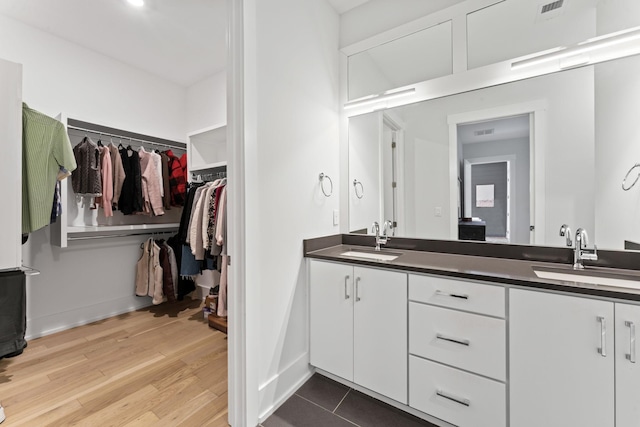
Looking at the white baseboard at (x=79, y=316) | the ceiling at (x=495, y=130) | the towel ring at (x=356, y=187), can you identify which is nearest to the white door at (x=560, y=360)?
the ceiling at (x=495, y=130)

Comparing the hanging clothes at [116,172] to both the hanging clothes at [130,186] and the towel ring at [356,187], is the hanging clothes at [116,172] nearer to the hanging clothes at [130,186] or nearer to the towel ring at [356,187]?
the hanging clothes at [130,186]

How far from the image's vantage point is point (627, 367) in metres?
1.00

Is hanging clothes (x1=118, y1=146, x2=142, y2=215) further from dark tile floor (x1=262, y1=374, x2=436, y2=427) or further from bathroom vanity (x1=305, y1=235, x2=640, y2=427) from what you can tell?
dark tile floor (x1=262, y1=374, x2=436, y2=427)

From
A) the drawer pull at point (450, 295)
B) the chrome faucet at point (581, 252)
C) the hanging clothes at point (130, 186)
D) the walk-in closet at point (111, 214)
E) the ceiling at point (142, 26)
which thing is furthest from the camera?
the hanging clothes at point (130, 186)

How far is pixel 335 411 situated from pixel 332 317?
508 mm

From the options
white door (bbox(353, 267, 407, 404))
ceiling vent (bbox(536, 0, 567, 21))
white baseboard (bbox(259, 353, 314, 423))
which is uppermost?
ceiling vent (bbox(536, 0, 567, 21))

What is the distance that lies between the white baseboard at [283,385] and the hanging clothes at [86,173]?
232 centimetres

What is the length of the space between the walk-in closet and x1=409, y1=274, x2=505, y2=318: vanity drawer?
106cm

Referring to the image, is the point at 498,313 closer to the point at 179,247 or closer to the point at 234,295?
the point at 234,295

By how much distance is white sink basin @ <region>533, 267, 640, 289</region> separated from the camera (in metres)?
1.21

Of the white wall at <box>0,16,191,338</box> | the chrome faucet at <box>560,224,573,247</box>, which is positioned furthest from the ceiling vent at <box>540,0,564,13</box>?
the white wall at <box>0,16,191,338</box>

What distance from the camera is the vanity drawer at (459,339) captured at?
123 centimetres

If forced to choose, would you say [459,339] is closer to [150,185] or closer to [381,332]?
[381,332]

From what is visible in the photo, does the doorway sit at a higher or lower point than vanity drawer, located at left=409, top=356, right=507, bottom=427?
higher
